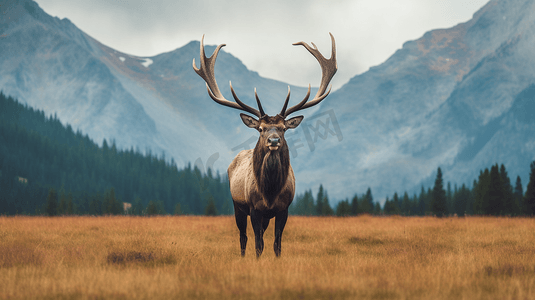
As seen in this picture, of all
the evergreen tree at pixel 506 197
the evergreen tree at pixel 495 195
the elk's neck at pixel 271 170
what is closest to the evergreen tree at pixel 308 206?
the evergreen tree at pixel 506 197

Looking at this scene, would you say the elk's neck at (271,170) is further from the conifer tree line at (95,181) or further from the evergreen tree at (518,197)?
the conifer tree line at (95,181)

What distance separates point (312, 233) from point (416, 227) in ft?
13.2

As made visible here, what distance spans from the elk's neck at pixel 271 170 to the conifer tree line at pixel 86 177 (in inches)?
3485

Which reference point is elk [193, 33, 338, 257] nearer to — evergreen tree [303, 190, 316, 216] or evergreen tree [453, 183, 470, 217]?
evergreen tree [453, 183, 470, 217]

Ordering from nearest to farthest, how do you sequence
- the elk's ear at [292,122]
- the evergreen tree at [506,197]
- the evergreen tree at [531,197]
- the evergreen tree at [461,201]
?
the elk's ear at [292,122] < the evergreen tree at [531,197] < the evergreen tree at [506,197] < the evergreen tree at [461,201]

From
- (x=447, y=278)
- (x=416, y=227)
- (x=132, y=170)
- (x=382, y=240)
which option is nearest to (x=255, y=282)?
(x=447, y=278)

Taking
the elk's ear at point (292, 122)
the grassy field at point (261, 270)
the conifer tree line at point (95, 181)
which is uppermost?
the conifer tree line at point (95, 181)

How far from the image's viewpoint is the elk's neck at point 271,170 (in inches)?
297

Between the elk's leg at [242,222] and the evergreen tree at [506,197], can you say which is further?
the evergreen tree at [506,197]

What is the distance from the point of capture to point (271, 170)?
7.56 meters

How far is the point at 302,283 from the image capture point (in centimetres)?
536

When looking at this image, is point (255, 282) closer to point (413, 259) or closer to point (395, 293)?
point (395, 293)

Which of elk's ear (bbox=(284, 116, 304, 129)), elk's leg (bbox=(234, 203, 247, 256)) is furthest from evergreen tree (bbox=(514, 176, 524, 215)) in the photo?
elk's ear (bbox=(284, 116, 304, 129))

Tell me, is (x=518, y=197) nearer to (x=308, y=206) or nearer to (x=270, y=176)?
(x=308, y=206)
